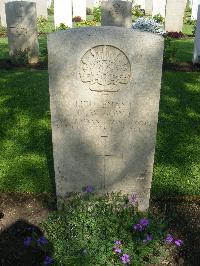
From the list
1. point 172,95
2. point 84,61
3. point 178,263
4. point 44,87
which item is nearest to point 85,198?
point 178,263

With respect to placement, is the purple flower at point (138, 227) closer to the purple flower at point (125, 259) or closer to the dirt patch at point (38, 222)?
the purple flower at point (125, 259)

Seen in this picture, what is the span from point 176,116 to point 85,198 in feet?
11.0

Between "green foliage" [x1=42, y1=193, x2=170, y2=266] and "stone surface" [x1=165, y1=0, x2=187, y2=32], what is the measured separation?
13.0 m

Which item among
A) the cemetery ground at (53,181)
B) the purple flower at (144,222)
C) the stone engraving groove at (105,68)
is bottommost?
the cemetery ground at (53,181)

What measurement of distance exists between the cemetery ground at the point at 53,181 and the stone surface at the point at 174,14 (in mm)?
7886

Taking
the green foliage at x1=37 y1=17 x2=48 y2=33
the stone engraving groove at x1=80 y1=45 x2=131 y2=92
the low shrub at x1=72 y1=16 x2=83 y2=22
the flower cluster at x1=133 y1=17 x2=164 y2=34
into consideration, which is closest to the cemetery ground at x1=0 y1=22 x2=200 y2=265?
the stone engraving groove at x1=80 y1=45 x2=131 y2=92

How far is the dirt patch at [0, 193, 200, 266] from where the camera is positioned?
3.06 m

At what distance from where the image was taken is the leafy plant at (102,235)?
2615 millimetres

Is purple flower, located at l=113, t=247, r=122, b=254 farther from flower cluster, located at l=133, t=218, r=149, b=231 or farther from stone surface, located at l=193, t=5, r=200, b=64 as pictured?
stone surface, located at l=193, t=5, r=200, b=64

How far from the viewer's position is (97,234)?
2.77m

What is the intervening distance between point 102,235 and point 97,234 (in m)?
0.04

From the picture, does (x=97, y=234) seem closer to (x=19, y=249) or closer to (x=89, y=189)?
(x=89, y=189)

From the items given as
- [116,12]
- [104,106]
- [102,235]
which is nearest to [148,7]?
[116,12]

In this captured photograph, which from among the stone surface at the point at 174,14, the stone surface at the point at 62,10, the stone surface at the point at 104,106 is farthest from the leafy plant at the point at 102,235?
the stone surface at the point at 62,10
